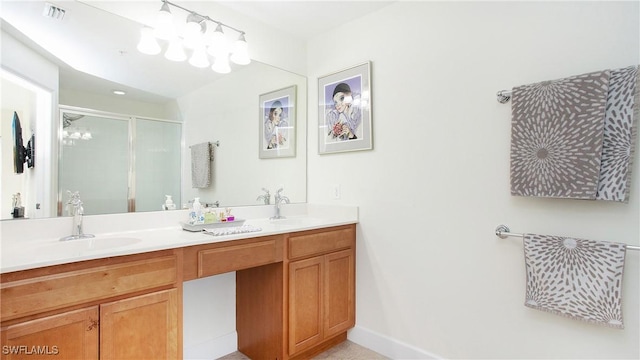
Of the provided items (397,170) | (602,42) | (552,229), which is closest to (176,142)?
(397,170)

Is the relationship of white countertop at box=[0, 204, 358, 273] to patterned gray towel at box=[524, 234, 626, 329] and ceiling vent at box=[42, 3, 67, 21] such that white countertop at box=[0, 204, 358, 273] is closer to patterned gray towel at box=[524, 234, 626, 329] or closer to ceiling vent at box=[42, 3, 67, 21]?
ceiling vent at box=[42, 3, 67, 21]

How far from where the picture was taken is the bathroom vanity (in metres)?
1.12

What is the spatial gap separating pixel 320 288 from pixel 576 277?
1349 mm

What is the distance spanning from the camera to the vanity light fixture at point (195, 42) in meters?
1.81

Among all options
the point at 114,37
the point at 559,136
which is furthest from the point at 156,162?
the point at 559,136

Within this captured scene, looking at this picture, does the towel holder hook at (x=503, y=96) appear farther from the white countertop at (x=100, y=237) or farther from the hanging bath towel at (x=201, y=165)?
the hanging bath towel at (x=201, y=165)

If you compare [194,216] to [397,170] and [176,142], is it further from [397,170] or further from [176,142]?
[397,170]

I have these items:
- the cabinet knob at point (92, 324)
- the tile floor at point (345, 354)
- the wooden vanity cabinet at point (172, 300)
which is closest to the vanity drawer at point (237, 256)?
the wooden vanity cabinet at point (172, 300)

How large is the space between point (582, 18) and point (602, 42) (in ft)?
0.48

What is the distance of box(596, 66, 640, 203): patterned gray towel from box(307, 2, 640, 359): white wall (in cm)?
9

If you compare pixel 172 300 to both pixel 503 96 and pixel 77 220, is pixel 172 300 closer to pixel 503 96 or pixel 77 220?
pixel 77 220

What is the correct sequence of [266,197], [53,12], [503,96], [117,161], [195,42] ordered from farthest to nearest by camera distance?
[266,197]
[195,42]
[117,161]
[503,96]
[53,12]

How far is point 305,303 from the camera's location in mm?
1982

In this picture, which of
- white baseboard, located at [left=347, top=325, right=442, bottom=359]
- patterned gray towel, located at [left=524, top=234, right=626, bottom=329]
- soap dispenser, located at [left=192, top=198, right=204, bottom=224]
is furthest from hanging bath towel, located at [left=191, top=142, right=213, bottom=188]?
patterned gray towel, located at [left=524, top=234, right=626, bottom=329]
